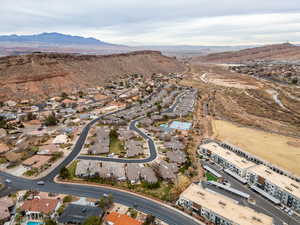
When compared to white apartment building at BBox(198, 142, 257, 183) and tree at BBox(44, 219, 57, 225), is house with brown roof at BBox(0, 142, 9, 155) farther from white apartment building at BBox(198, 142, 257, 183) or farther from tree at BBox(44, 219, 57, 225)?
white apartment building at BBox(198, 142, 257, 183)

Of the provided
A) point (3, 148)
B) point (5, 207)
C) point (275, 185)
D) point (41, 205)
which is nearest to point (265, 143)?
point (275, 185)

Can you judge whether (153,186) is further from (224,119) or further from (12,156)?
(224,119)

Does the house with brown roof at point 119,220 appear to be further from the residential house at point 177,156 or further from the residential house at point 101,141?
the residential house at point 101,141

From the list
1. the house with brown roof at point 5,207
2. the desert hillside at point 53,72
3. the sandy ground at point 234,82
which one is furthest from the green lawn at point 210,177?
the sandy ground at point 234,82

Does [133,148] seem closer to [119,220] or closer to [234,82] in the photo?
[119,220]

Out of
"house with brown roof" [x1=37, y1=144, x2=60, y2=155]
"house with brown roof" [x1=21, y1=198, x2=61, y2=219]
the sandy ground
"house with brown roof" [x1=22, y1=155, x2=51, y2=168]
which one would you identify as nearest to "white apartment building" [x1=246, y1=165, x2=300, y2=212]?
"house with brown roof" [x1=21, y1=198, x2=61, y2=219]

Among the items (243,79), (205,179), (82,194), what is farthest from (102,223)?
(243,79)
